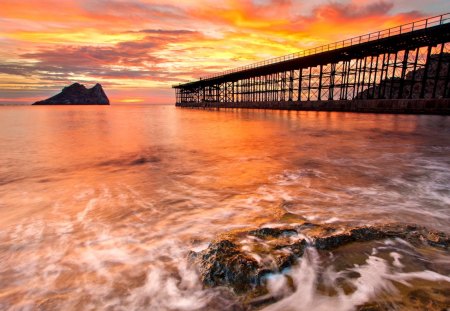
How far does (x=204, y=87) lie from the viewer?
78188 millimetres

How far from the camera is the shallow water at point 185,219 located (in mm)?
2592

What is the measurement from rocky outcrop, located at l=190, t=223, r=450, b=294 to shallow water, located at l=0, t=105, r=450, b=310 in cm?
13

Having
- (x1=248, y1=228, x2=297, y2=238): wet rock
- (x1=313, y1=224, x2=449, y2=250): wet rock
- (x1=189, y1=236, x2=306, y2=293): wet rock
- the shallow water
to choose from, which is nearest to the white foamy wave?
the shallow water

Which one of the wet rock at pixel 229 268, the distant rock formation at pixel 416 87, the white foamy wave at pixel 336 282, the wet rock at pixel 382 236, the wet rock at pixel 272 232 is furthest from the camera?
the distant rock formation at pixel 416 87

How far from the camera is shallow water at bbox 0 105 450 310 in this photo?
259cm

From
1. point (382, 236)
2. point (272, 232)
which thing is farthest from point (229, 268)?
point (382, 236)

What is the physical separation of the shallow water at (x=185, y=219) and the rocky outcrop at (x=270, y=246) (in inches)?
5.2

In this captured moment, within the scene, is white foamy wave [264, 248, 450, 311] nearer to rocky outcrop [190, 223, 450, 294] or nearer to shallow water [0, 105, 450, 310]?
shallow water [0, 105, 450, 310]

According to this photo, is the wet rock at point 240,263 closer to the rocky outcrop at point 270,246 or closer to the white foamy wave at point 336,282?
the rocky outcrop at point 270,246

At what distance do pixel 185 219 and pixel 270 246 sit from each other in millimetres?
1606

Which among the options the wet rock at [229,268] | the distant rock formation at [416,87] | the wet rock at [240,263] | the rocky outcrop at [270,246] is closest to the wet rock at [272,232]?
the rocky outcrop at [270,246]

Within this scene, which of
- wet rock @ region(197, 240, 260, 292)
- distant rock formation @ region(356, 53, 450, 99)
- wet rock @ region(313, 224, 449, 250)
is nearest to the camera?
wet rock @ region(197, 240, 260, 292)

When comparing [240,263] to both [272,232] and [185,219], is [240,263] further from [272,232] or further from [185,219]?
[185,219]

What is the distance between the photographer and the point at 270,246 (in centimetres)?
314
